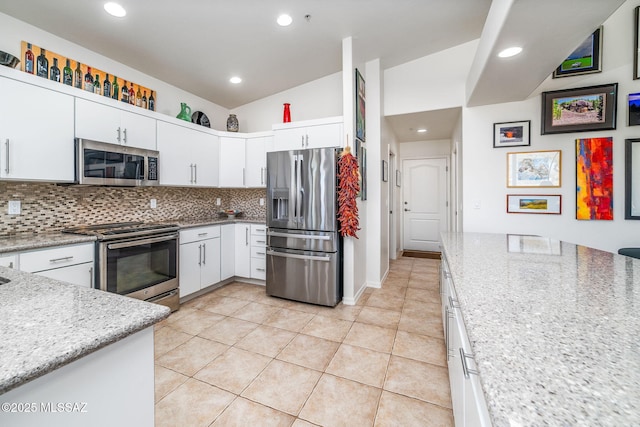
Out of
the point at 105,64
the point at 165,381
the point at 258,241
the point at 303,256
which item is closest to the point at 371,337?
the point at 303,256

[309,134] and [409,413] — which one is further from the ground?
[309,134]

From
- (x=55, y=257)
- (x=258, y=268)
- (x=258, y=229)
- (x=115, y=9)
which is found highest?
(x=115, y=9)

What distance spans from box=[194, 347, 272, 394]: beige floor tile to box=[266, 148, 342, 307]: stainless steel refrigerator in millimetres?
1066

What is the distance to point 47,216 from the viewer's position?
2430 millimetres

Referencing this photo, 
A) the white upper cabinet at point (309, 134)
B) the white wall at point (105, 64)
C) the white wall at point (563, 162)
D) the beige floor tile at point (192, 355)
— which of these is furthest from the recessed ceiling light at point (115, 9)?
the white wall at point (563, 162)

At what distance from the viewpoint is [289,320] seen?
8.98ft

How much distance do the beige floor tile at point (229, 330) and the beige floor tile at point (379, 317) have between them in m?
1.09

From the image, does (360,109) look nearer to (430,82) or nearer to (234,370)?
(430,82)

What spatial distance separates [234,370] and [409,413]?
1.18m

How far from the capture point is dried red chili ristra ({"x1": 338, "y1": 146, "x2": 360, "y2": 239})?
2.90 m

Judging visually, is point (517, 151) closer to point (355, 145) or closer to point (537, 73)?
point (537, 73)

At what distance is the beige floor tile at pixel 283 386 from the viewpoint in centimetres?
164

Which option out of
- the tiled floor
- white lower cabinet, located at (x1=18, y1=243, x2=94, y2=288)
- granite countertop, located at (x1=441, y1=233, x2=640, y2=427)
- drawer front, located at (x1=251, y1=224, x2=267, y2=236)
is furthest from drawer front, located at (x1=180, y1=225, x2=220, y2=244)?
granite countertop, located at (x1=441, y1=233, x2=640, y2=427)

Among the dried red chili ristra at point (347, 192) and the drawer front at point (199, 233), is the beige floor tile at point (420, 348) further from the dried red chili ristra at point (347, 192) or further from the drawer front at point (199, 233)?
the drawer front at point (199, 233)
